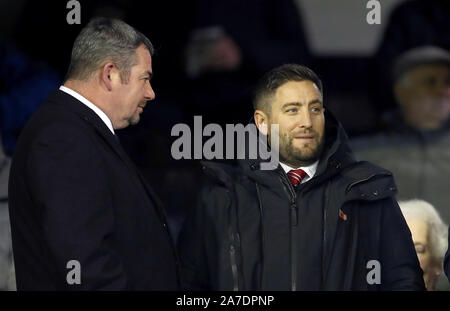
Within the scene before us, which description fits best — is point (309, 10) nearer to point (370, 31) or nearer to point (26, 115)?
point (370, 31)

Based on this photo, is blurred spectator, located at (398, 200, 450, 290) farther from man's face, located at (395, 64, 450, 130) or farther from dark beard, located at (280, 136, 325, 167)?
man's face, located at (395, 64, 450, 130)

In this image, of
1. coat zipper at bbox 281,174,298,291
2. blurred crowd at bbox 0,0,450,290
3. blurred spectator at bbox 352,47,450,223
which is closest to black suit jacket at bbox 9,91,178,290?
coat zipper at bbox 281,174,298,291

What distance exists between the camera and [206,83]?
544cm

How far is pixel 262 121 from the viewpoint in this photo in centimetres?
374

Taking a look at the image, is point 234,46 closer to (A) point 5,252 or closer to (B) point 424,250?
(A) point 5,252

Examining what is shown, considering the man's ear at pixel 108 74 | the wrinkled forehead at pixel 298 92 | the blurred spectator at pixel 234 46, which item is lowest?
the wrinkled forehead at pixel 298 92

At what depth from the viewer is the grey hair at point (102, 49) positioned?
3588 mm

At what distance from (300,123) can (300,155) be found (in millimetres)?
98

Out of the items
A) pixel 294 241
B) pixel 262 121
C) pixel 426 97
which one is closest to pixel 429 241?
pixel 294 241

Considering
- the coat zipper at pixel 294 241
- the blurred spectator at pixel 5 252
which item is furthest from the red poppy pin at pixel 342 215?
the blurred spectator at pixel 5 252

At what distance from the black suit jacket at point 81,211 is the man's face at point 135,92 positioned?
105 millimetres

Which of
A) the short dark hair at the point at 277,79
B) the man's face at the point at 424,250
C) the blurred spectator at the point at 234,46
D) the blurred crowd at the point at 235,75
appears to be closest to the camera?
the short dark hair at the point at 277,79

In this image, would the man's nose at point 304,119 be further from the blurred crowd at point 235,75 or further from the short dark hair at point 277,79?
the blurred crowd at point 235,75
